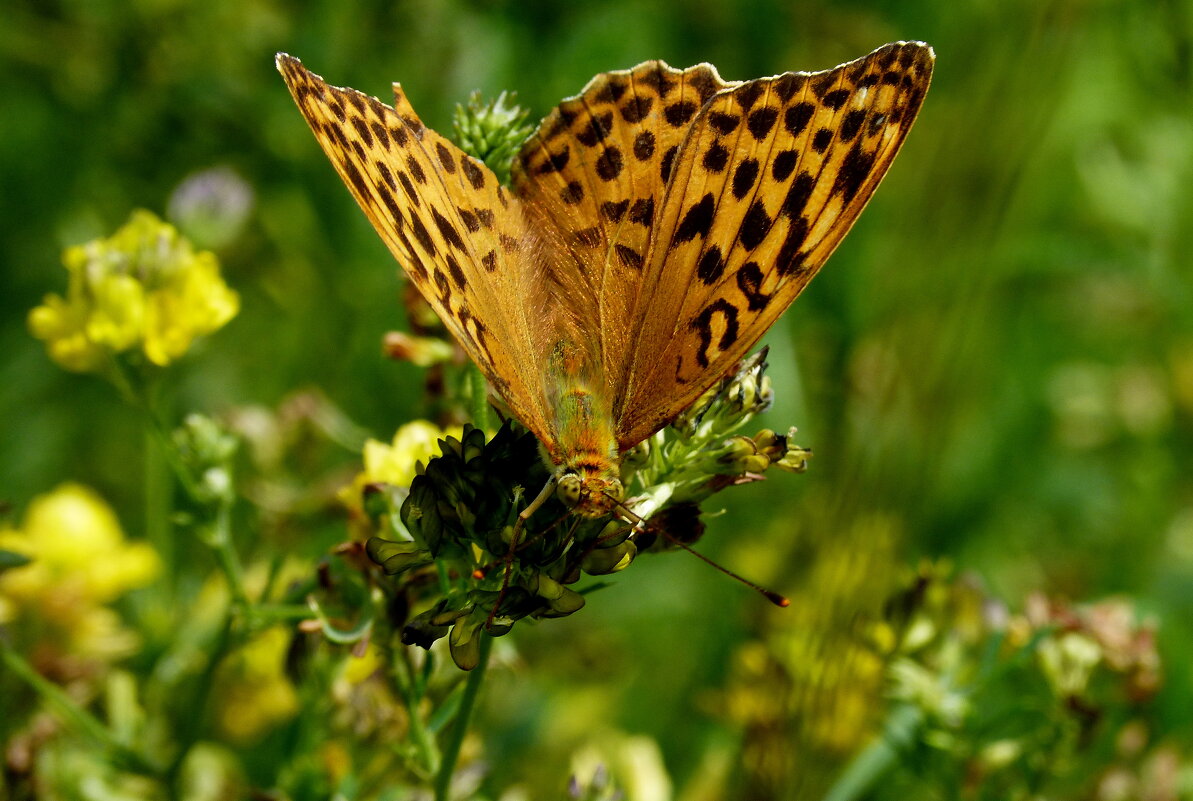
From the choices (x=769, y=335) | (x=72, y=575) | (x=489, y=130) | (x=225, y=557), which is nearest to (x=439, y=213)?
(x=489, y=130)

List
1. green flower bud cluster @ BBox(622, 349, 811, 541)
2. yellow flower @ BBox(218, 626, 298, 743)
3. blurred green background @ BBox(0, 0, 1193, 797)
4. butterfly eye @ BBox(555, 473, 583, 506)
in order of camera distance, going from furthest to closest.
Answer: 1. blurred green background @ BBox(0, 0, 1193, 797)
2. yellow flower @ BBox(218, 626, 298, 743)
3. green flower bud cluster @ BBox(622, 349, 811, 541)
4. butterfly eye @ BBox(555, 473, 583, 506)

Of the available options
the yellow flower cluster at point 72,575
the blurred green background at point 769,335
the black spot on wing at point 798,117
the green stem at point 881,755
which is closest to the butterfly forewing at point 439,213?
the black spot on wing at point 798,117

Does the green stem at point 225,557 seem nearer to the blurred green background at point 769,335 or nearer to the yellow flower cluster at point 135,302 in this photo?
the yellow flower cluster at point 135,302

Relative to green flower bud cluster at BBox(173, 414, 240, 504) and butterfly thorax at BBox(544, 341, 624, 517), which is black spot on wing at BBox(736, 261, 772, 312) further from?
green flower bud cluster at BBox(173, 414, 240, 504)

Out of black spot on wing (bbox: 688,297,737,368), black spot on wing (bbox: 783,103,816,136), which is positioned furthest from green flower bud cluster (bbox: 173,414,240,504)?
black spot on wing (bbox: 783,103,816,136)

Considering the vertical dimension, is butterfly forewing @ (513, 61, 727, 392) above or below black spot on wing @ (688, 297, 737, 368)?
above

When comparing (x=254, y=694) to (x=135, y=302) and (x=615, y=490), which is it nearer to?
(x=135, y=302)

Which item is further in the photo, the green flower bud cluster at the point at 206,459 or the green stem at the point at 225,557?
the green flower bud cluster at the point at 206,459
